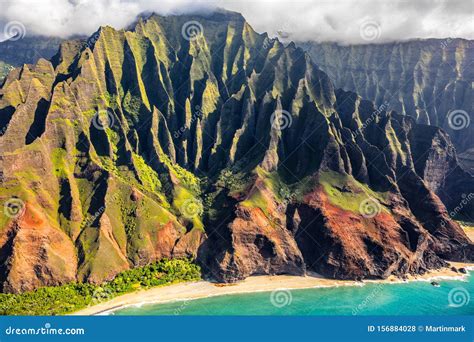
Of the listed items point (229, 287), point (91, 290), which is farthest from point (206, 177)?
point (91, 290)

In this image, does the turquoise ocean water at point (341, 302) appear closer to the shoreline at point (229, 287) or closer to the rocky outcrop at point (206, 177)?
the shoreline at point (229, 287)

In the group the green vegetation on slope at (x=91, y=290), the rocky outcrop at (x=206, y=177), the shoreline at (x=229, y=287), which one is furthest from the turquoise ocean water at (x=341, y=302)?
the green vegetation on slope at (x=91, y=290)

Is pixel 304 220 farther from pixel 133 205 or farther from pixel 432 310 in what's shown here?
pixel 133 205

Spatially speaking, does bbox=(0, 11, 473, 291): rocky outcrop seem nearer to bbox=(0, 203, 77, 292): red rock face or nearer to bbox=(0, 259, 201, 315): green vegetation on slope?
bbox=(0, 203, 77, 292): red rock face

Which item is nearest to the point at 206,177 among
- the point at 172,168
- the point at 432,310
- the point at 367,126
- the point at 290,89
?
the point at 172,168

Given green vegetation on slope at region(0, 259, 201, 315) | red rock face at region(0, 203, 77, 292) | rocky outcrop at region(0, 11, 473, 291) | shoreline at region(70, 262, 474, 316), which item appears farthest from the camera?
rocky outcrop at region(0, 11, 473, 291)

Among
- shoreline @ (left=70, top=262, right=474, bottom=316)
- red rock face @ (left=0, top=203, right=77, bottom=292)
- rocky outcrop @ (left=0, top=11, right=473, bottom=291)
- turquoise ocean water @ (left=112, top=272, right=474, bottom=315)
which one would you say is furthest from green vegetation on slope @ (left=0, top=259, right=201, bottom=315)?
turquoise ocean water @ (left=112, top=272, right=474, bottom=315)

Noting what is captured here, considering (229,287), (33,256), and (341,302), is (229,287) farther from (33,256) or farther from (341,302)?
(33,256)
